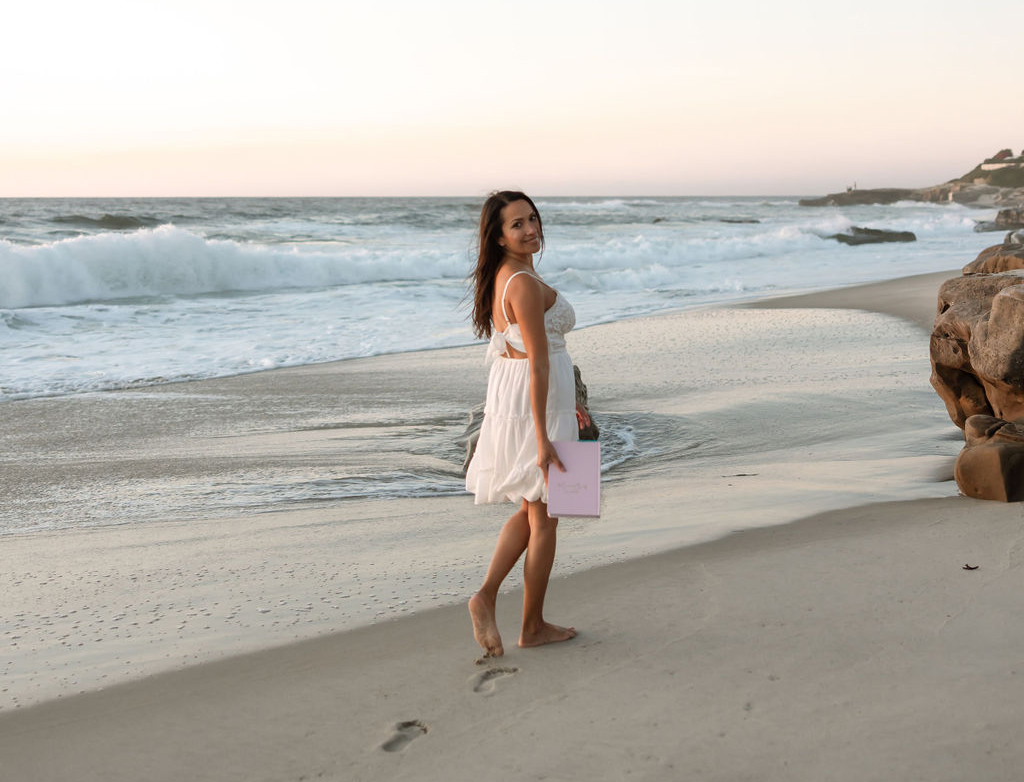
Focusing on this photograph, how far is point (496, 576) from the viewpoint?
10.6ft

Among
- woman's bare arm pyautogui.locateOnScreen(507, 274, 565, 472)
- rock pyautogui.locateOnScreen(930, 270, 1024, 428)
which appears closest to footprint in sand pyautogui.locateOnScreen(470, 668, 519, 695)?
woman's bare arm pyautogui.locateOnScreen(507, 274, 565, 472)

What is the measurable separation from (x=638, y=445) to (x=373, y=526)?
2.25 metres

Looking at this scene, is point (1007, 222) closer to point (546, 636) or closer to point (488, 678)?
point (546, 636)

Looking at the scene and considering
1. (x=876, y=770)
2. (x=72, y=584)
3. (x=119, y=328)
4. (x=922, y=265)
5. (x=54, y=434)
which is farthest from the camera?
(x=922, y=265)

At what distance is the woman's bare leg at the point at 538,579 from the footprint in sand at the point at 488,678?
19cm

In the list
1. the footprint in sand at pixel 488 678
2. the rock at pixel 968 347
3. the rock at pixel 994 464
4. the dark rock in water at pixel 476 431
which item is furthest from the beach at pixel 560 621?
the rock at pixel 968 347

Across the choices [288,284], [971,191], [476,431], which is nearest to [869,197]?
[971,191]

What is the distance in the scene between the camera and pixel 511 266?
3.11 m

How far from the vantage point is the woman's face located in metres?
3.11

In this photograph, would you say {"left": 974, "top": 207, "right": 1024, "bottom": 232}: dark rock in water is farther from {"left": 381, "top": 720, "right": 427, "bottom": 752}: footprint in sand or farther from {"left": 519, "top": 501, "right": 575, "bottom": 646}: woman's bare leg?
{"left": 381, "top": 720, "right": 427, "bottom": 752}: footprint in sand

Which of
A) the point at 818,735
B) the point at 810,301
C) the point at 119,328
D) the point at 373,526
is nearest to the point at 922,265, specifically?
the point at 810,301

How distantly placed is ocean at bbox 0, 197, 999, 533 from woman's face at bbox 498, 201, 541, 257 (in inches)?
25.2

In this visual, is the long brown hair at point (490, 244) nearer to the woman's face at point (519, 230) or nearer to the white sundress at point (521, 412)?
the woman's face at point (519, 230)

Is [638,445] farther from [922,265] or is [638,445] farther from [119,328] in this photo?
[922,265]
